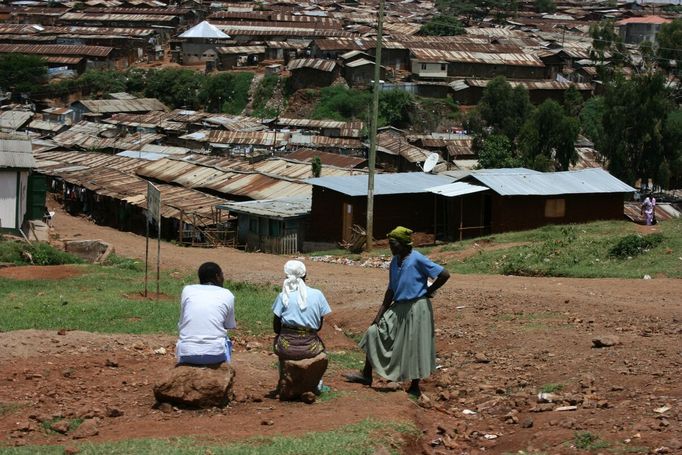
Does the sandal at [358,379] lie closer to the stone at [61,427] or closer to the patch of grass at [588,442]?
the patch of grass at [588,442]

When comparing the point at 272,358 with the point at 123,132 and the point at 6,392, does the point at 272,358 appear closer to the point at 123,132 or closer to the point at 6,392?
the point at 6,392

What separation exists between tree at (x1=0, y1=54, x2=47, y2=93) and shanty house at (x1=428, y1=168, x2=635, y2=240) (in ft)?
149

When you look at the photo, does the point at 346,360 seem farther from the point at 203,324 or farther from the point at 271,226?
the point at 271,226

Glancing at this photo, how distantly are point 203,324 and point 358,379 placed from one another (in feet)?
6.00

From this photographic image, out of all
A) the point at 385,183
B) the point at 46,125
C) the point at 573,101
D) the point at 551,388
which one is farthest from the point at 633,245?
the point at 46,125

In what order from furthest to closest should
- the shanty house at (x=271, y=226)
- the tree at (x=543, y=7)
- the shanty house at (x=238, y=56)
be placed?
1. the tree at (x=543, y=7)
2. the shanty house at (x=238, y=56)
3. the shanty house at (x=271, y=226)

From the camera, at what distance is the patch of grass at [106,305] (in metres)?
11.1

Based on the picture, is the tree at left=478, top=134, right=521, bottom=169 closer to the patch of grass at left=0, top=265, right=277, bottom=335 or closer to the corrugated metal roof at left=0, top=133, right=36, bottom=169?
the corrugated metal roof at left=0, top=133, right=36, bottom=169

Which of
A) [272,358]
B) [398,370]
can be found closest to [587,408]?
[398,370]

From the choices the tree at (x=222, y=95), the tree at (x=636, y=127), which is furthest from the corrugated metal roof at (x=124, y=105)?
the tree at (x=636, y=127)

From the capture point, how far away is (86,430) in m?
7.14

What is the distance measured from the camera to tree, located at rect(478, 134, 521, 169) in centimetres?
4153

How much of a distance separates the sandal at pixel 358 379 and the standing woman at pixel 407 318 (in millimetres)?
281

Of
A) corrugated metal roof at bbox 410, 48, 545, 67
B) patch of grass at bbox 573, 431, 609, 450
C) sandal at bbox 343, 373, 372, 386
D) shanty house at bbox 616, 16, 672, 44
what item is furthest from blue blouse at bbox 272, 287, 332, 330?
shanty house at bbox 616, 16, 672, 44
